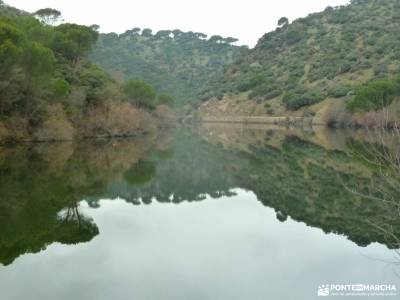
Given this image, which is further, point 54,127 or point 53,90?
point 53,90

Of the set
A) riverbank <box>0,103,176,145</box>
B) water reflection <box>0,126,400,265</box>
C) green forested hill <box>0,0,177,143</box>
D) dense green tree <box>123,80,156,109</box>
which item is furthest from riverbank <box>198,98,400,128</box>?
water reflection <box>0,126,400,265</box>

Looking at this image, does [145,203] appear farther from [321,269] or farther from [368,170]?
[368,170]

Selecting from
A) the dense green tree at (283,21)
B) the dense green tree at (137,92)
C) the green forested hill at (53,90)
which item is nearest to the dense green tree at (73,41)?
the green forested hill at (53,90)

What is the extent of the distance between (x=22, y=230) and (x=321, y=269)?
893 centimetres

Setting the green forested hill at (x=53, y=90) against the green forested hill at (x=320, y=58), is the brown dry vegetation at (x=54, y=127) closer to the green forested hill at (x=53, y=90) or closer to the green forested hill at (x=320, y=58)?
the green forested hill at (x=53, y=90)

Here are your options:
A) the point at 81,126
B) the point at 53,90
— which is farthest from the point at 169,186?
the point at 81,126

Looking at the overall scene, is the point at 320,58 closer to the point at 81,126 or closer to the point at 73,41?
the point at 73,41

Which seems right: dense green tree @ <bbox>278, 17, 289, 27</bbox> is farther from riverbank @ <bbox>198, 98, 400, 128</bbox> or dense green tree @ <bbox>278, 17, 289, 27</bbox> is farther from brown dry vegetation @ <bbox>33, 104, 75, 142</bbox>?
brown dry vegetation @ <bbox>33, 104, 75, 142</bbox>

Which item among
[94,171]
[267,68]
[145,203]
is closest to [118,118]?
[94,171]

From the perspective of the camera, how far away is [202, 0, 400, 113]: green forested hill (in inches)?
4348

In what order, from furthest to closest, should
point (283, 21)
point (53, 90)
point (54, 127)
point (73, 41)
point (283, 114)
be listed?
point (283, 21), point (283, 114), point (73, 41), point (53, 90), point (54, 127)

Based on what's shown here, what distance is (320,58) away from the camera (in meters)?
128

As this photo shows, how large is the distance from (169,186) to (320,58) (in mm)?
106567

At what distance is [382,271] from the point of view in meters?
13.4
